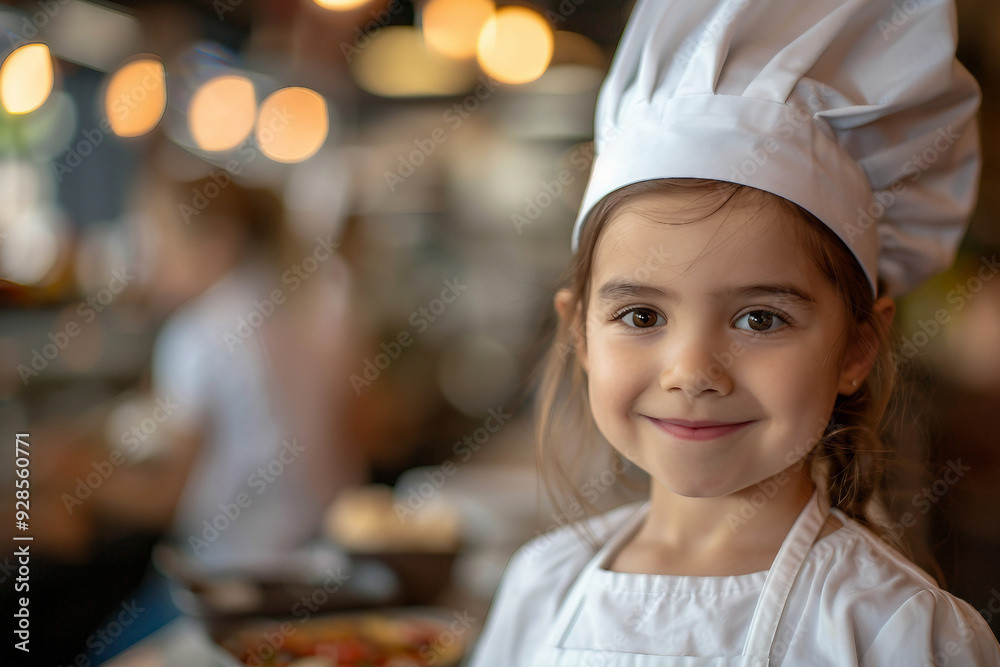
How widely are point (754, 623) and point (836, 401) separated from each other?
24 centimetres

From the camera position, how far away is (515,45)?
1.95 metres

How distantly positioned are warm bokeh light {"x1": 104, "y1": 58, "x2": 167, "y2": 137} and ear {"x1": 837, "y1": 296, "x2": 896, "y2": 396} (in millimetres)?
1737

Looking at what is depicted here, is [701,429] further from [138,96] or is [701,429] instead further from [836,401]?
[138,96]

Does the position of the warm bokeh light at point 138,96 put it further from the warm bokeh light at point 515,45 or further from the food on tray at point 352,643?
the food on tray at point 352,643

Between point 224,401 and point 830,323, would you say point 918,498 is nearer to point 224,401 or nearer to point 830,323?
point 830,323

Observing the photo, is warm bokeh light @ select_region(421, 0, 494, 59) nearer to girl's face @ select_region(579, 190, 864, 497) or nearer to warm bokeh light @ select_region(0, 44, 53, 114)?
warm bokeh light @ select_region(0, 44, 53, 114)

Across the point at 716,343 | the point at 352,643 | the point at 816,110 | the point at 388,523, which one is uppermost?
the point at 816,110

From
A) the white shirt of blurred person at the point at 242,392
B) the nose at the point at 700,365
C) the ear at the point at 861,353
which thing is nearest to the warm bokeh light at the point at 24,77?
the white shirt of blurred person at the point at 242,392

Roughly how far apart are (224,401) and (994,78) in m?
1.70

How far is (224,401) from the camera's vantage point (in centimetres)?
175

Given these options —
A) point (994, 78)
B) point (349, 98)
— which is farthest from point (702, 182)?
point (349, 98)

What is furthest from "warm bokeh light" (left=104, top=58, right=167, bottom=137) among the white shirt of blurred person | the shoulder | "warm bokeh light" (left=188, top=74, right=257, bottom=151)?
the shoulder

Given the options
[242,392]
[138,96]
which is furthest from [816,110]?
[138,96]

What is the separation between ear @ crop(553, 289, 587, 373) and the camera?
779 millimetres
